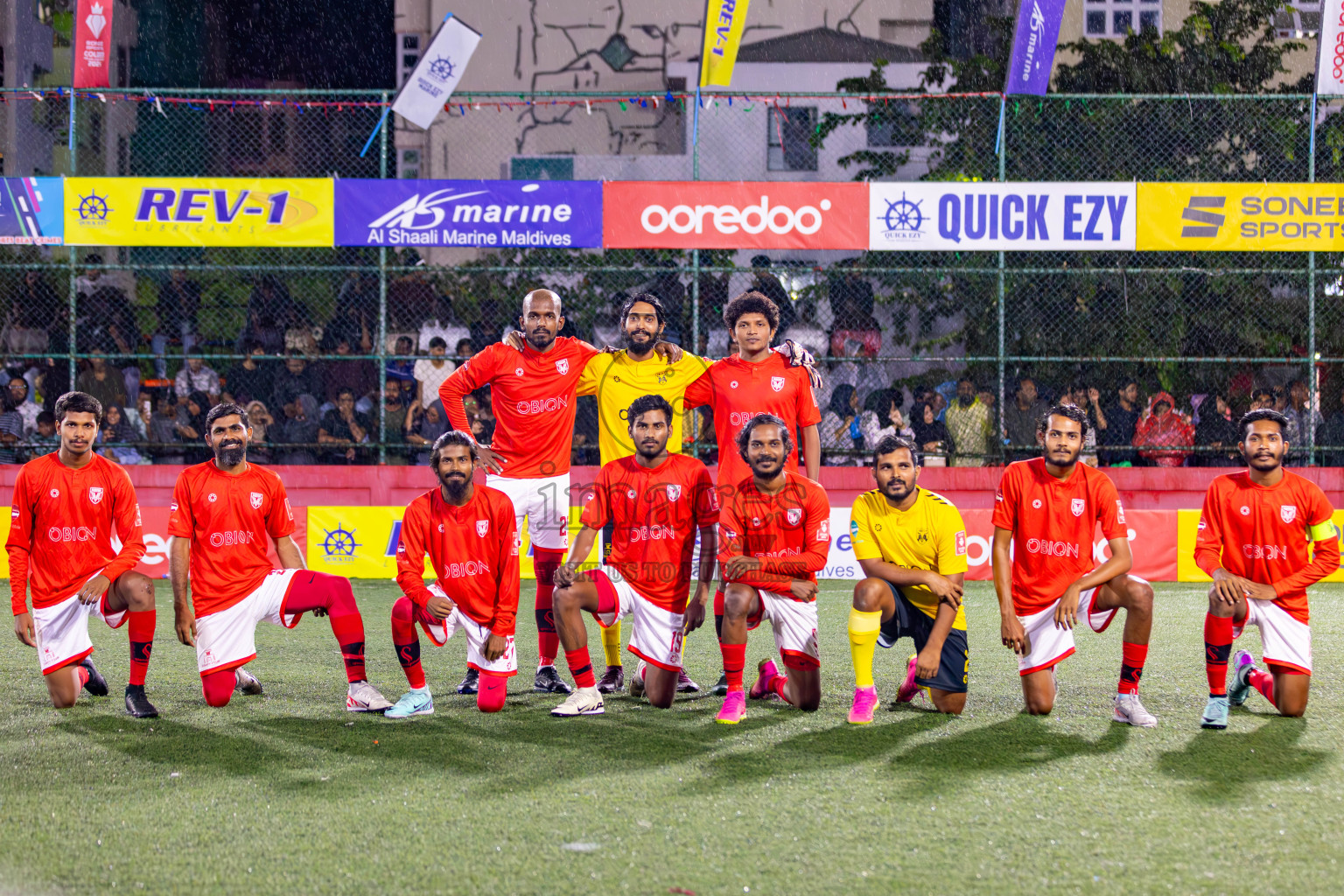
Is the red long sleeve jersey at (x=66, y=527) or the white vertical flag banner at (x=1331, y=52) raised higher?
the white vertical flag banner at (x=1331, y=52)

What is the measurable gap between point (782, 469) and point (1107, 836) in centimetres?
255

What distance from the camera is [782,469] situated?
6.04m

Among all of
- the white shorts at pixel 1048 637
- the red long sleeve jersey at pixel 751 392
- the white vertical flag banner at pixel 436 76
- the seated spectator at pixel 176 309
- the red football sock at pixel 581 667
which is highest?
the white vertical flag banner at pixel 436 76

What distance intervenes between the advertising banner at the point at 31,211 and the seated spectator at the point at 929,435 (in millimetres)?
8385

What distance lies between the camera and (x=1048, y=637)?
588cm

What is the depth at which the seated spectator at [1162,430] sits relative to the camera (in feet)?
40.9

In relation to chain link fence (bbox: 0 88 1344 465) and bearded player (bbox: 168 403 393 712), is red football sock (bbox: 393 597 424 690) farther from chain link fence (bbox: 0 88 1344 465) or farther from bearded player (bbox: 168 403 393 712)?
chain link fence (bbox: 0 88 1344 465)

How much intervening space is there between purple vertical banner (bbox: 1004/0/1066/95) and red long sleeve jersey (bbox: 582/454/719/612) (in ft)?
26.4

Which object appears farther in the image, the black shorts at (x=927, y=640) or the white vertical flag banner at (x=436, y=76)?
the white vertical flag banner at (x=436, y=76)

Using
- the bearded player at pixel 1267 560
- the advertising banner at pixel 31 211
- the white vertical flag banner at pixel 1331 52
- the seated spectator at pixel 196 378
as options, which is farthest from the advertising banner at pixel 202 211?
the white vertical flag banner at pixel 1331 52

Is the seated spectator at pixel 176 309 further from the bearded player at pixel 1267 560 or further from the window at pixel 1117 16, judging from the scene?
the window at pixel 1117 16

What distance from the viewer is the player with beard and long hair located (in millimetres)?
5859

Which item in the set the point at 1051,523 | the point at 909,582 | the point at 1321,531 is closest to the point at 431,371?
the point at 909,582

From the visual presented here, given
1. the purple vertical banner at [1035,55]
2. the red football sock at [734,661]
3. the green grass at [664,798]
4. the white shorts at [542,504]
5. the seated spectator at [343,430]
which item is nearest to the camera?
the green grass at [664,798]
